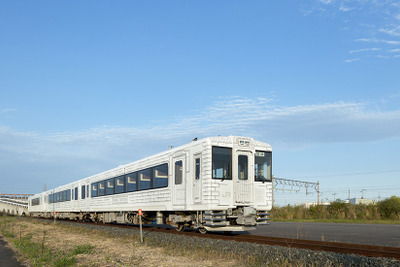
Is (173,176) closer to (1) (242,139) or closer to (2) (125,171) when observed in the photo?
(1) (242,139)

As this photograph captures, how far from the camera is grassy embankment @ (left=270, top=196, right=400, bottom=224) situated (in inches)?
1150

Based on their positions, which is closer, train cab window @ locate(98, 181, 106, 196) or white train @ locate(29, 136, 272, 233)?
white train @ locate(29, 136, 272, 233)

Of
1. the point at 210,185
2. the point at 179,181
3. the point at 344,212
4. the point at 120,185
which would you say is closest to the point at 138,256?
the point at 210,185

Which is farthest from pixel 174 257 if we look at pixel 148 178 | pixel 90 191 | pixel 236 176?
pixel 90 191

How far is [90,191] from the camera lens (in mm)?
29109

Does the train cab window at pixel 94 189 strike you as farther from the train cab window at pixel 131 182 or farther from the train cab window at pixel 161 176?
the train cab window at pixel 161 176

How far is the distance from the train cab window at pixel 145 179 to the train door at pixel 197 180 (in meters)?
4.16

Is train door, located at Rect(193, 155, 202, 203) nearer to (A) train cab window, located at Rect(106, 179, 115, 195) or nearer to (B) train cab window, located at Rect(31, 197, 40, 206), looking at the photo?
(A) train cab window, located at Rect(106, 179, 115, 195)

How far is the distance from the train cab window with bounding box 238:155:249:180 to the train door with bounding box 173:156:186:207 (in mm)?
2136

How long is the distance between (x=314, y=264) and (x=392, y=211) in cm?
2328

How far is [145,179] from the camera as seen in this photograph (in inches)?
771

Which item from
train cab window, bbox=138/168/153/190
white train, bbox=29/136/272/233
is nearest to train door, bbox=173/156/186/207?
white train, bbox=29/136/272/233

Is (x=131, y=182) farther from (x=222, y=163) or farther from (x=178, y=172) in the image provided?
(x=222, y=163)

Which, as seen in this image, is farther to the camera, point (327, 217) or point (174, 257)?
point (327, 217)
